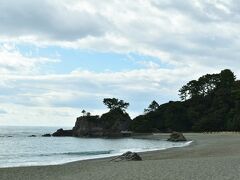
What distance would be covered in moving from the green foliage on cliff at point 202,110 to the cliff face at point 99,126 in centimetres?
715

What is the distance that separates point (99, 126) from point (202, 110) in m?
37.7

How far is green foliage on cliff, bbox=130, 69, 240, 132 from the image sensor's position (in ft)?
413

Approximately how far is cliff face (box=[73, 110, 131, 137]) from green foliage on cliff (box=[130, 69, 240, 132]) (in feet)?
23.4

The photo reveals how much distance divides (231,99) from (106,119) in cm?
4692

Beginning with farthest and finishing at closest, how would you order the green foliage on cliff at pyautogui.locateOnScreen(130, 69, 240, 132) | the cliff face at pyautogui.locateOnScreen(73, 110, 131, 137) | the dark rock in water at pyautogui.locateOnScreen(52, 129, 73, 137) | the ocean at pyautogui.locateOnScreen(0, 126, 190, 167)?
1. the dark rock in water at pyautogui.locateOnScreen(52, 129, 73, 137)
2. the cliff face at pyautogui.locateOnScreen(73, 110, 131, 137)
3. the green foliage on cliff at pyautogui.locateOnScreen(130, 69, 240, 132)
4. the ocean at pyautogui.locateOnScreen(0, 126, 190, 167)

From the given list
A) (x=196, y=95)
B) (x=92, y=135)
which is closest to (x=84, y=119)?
(x=92, y=135)

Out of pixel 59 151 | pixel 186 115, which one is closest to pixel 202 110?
pixel 186 115

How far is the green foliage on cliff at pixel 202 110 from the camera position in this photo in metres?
126

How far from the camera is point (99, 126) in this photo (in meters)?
154

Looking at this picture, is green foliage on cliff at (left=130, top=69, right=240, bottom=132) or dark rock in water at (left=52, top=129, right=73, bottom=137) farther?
dark rock in water at (left=52, top=129, right=73, bottom=137)

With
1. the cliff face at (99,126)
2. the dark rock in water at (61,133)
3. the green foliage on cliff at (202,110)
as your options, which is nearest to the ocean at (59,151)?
the green foliage on cliff at (202,110)

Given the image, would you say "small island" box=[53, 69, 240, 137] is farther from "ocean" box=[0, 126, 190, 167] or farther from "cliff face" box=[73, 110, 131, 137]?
"ocean" box=[0, 126, 190, 167]

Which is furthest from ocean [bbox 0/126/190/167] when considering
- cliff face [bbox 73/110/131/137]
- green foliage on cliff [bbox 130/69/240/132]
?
cliff face [bbox 73/110/131/137]

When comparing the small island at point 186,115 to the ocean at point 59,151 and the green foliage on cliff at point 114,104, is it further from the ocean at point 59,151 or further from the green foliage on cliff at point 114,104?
the ocean at point 59,151
